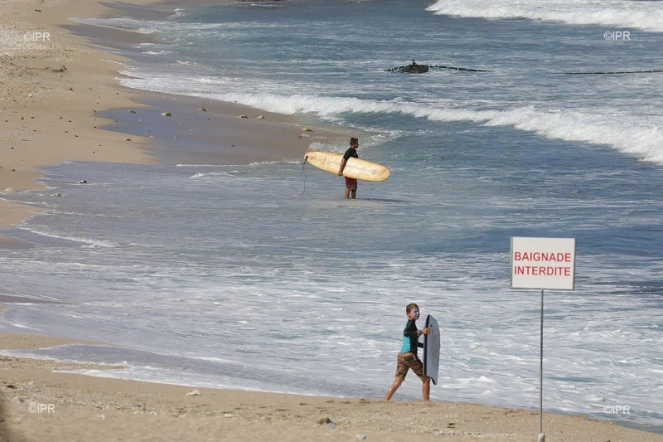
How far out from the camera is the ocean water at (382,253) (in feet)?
38.2

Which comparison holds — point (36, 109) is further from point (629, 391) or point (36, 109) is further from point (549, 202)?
point (629, 391)

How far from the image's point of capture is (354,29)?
6222 centimetres

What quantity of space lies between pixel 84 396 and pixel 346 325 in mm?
4301

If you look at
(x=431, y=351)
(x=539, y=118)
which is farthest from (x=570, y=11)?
(x=431, y=351)

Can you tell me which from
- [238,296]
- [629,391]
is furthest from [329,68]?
[629,391]

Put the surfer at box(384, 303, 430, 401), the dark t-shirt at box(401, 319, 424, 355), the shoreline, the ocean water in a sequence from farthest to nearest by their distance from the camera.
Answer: the shoreline, the ocean water, the dark t-shirt at box(401, 319, 424, 355), the surfer at box(384, 303, 430, 401)

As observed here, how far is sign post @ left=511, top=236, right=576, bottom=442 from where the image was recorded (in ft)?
29.9

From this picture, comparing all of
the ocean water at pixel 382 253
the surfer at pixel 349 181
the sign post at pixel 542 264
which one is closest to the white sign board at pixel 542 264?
the sign post at pixel 542 264

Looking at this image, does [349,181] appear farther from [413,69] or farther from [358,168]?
[413,69]

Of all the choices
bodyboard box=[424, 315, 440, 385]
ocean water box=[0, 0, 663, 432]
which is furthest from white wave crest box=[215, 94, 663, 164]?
bodyboard box=[424, 315, 440, 385]

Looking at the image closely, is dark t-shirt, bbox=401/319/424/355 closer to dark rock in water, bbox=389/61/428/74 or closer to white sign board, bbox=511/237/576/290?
white sign board, bbox=511/237/576/290

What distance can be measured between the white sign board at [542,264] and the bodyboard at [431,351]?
142cm

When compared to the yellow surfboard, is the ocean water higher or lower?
lower

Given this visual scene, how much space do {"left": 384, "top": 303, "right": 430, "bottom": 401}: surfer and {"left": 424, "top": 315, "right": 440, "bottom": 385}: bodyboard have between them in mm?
58
